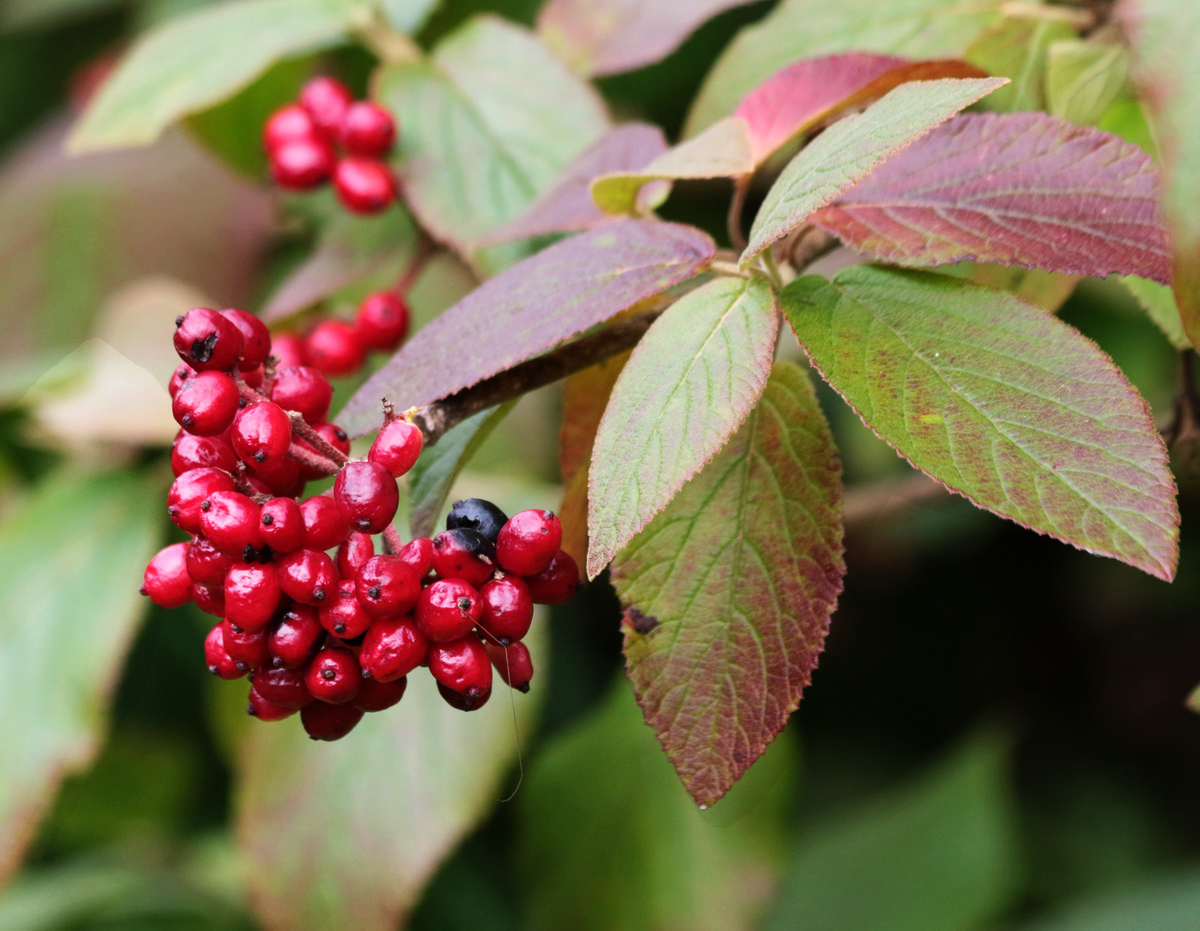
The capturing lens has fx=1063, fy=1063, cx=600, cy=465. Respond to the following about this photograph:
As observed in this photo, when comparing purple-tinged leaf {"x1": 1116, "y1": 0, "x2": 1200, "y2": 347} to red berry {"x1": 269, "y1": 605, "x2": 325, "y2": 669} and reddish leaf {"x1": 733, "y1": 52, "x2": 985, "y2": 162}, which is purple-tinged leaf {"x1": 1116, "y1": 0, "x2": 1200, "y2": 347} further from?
red berry {"x1": 269, "y1": 605, "x2": 325, "y2": 669}

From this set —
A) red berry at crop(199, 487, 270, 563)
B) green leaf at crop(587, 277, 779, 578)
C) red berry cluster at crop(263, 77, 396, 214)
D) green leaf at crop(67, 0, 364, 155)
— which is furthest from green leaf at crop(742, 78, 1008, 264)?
green leaf at crop(67, 0, 364, 155)

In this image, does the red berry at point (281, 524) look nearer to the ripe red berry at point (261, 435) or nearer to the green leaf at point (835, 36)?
the ripe red berry at point (261, 435)

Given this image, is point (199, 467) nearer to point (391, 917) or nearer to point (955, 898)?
point (391, 917)

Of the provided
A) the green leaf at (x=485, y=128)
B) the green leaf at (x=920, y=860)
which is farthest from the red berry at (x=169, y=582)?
the green leaf at (x=920, y=860)

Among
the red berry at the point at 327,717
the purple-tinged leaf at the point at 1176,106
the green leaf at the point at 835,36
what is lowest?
the red berry at the point at 327,717

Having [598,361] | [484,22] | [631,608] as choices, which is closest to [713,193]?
[484,22]
